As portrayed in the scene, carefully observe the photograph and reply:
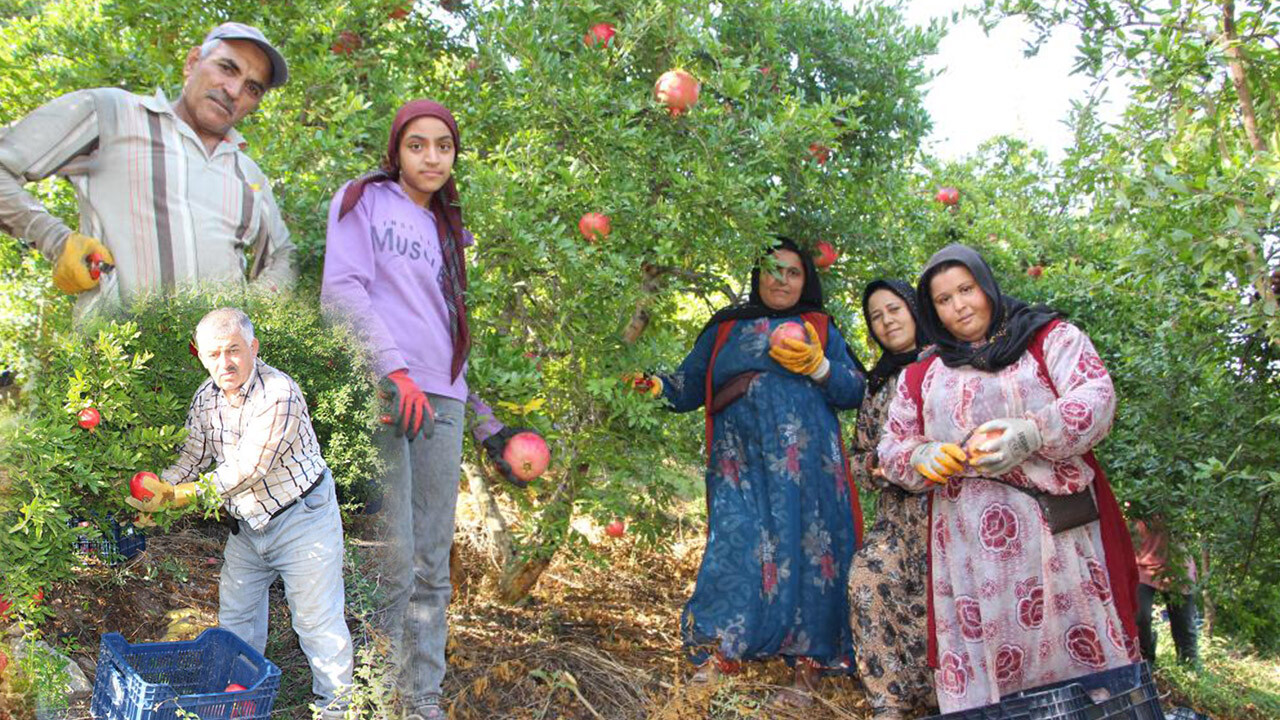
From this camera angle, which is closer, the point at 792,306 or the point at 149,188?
the point at 149,188

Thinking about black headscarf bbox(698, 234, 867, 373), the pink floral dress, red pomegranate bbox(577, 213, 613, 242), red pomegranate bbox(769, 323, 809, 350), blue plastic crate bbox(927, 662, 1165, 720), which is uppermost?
red pomegranate bbox(577, 213, 613, 242)

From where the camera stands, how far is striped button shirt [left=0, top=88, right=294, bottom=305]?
1496 mm

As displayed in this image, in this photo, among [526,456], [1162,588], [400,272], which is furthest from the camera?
[1162,588]

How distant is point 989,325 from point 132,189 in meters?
2.33

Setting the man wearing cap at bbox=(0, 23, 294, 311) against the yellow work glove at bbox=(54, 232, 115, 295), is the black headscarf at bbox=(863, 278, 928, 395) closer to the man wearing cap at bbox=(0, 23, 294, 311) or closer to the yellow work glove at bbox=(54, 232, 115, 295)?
the man wearing cap at bbox=(0, 23, 294, 311)

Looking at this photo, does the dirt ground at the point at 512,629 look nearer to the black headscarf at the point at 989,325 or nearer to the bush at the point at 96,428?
Answer: the bush at the point at 96,428

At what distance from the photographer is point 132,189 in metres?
1.56

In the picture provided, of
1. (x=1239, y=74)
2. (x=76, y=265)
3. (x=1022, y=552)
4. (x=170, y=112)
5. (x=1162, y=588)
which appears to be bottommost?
(x=1162, y=588)

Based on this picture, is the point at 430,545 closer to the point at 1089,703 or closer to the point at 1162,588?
the point at 1089,703

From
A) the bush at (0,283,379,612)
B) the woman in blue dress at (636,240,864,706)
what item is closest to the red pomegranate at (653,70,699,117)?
the woman in blue dress at (636,240,864,706)

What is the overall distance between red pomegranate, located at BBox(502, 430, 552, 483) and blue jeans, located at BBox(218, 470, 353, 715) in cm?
118

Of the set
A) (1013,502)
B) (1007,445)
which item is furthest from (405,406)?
(1013,502)

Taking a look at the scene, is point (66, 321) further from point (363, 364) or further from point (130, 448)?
point (363, 364)

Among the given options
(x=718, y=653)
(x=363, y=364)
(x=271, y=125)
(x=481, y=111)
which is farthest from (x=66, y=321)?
(x=718, y=653)
